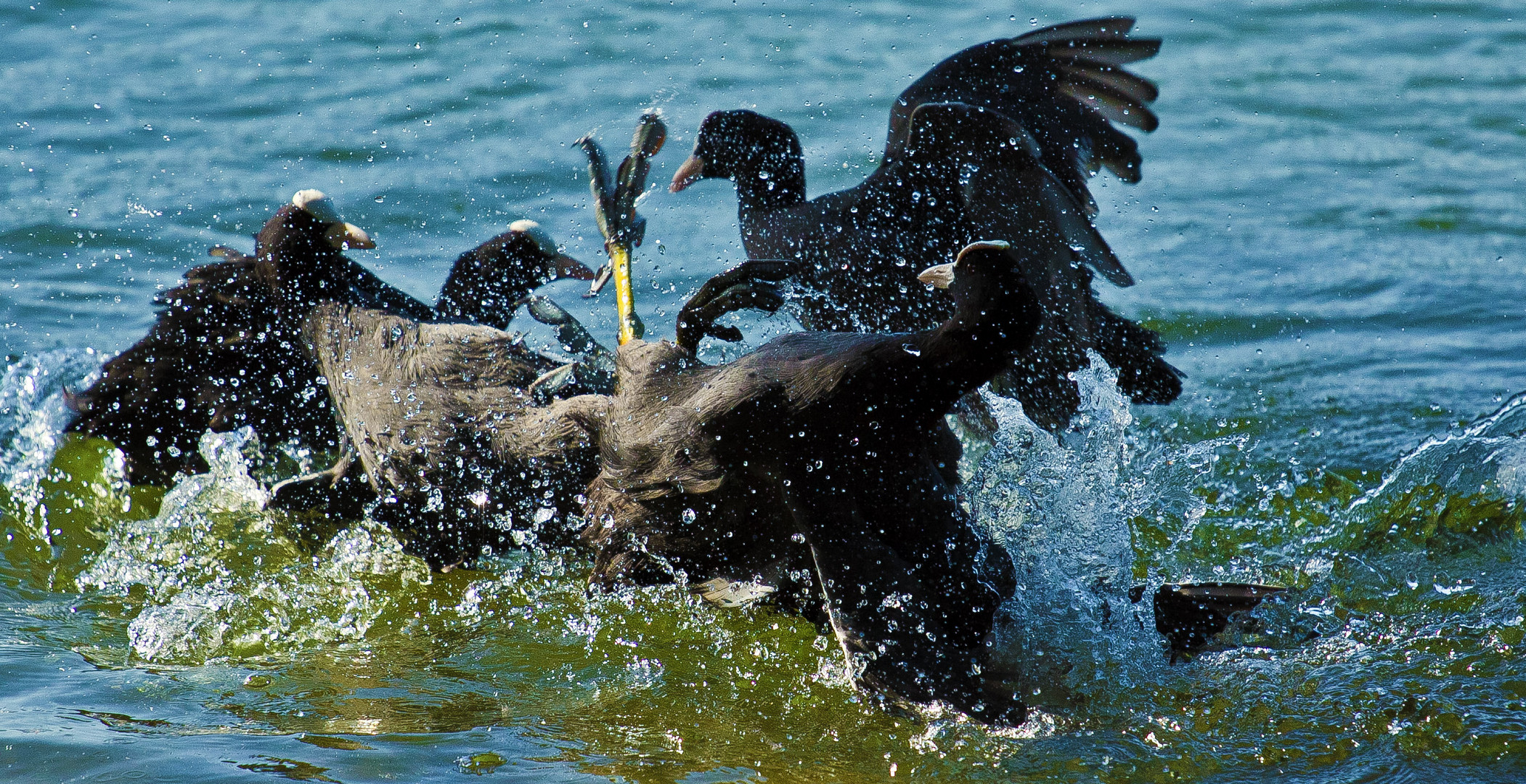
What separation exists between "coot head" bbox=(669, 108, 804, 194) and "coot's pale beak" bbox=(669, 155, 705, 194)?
7 centimetres

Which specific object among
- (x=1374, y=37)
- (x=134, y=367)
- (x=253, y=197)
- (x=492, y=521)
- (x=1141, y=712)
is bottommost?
(x=1141, y=712)

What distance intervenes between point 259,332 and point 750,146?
7.14 feet

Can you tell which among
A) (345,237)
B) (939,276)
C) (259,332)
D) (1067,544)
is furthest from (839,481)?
(259,332)

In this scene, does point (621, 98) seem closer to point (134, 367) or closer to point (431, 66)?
point (431, 66)

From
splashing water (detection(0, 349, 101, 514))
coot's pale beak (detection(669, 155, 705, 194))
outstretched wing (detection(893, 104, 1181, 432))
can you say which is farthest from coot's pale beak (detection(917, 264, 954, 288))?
splashing water (detection(0, 349, 101, 514))

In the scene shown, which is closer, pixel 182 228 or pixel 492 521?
pixel 492 521

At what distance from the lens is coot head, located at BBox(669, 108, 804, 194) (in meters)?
5.50

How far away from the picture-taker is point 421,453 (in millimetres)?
3576

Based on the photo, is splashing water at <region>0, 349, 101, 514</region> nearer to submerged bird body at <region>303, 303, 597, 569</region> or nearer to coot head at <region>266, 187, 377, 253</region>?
coot head at <region>266, 187, 377, 253</region>

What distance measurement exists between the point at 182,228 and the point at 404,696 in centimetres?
434

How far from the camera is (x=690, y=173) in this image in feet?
19.0

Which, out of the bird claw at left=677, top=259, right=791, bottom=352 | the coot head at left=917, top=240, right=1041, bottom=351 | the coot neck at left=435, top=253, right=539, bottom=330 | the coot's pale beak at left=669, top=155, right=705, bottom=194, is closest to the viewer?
the coot head at left=917, top=240, right=1041, bottom=351

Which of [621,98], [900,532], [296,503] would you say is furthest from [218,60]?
[900,532]

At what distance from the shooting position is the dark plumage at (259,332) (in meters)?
4.09
